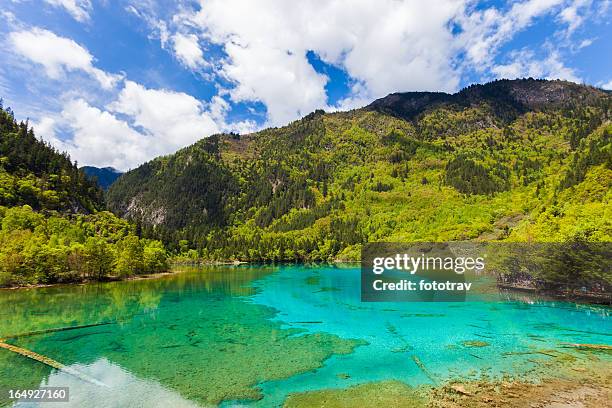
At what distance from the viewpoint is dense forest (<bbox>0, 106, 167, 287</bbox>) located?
68562mm

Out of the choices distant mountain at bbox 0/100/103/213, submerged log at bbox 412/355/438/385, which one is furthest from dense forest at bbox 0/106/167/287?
submerged log at bbox 412/355/438/385

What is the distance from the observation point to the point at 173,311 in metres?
49.1

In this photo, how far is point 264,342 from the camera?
33.3 meters

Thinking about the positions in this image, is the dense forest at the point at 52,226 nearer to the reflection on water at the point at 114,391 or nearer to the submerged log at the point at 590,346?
the reflection on water at the point at 114,391

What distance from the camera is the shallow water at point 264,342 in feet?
73.7

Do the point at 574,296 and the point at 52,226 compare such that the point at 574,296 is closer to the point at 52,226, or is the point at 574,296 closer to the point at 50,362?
the point at 50,362

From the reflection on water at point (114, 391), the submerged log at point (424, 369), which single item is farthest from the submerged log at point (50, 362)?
the submerged log at point (424, 369)

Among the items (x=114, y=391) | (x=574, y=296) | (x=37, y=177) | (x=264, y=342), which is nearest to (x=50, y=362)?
(x=114, y=391)

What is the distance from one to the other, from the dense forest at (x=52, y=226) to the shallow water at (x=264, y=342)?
37.1ft

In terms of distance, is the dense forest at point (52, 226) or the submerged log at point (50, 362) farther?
the dense forest at point (52, 226)

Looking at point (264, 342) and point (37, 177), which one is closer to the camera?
point (264, 342)

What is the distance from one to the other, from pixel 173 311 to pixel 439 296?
146ft

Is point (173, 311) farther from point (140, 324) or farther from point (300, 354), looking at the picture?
point (300, 354)

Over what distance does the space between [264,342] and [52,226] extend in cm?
8354
